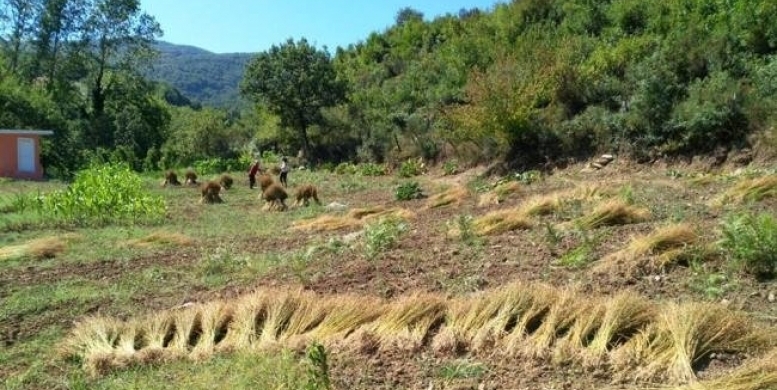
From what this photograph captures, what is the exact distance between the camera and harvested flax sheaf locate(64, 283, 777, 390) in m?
3.20

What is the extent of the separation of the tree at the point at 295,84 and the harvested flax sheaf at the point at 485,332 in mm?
23173

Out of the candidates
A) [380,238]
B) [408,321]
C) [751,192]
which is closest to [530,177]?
[751,192]

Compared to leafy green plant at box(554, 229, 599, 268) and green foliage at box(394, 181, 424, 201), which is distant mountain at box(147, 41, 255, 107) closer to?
green foliage at box(394, 181, 424, 201)

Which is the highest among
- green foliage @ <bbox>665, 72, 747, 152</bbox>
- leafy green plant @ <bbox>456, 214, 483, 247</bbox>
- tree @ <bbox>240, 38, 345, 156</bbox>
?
tree @ <bbox>240, 38, 345, 156</bbox>

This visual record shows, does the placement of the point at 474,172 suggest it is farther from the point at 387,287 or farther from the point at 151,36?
the point at 151,36

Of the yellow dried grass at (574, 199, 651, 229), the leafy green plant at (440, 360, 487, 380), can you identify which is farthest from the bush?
the leafy green plant at (440, 360, 487, 380)

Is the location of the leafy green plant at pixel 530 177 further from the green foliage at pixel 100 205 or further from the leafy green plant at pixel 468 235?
the green foliage at pixel 100 205

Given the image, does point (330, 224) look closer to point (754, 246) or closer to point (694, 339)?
point (754, 246)

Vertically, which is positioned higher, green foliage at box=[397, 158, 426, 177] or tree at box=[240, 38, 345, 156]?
tree at box=[240, 38, 345, 156]

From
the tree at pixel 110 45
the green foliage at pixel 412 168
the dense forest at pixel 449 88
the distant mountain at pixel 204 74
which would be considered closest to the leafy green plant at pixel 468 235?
the dense forest at pixel 449 88

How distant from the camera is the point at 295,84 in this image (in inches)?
1067

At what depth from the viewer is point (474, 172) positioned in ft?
61.7

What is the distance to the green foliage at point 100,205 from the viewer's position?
1144 centimetres

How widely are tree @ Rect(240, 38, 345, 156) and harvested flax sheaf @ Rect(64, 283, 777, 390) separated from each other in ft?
76.0
